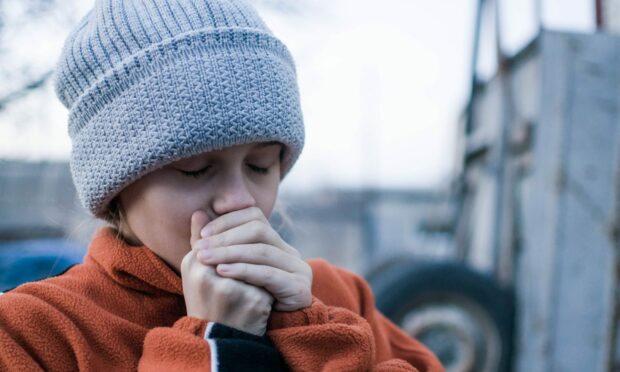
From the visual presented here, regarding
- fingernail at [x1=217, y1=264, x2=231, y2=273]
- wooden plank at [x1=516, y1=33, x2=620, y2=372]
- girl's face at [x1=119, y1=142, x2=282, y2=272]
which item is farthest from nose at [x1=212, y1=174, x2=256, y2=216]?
wooden plank at [x1=516, y1=33, x2=620, y2=372]

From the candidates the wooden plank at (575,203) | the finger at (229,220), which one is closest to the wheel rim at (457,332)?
the wooden plank at (575,203)

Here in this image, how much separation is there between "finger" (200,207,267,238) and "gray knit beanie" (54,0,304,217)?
0.13 m

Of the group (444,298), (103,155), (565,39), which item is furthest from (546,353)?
(103,155)

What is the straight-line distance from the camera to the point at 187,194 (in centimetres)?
102

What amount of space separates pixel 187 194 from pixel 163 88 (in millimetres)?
204

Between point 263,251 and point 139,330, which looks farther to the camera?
point 139,330

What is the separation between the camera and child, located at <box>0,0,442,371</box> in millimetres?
939

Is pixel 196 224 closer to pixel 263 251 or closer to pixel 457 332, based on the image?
pixel 263 251

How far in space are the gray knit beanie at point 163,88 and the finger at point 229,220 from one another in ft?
0.43

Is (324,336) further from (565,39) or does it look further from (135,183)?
(565,39)

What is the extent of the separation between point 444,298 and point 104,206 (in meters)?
2.74

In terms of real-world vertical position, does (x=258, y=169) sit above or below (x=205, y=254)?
above

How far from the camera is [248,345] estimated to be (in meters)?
0.90

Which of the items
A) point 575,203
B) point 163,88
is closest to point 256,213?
point 163,88
